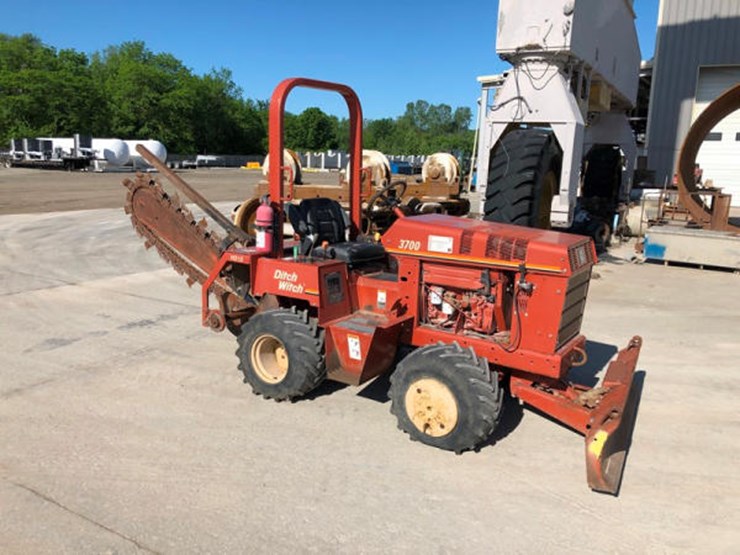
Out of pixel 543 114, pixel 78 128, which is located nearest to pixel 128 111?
pixel 78 128

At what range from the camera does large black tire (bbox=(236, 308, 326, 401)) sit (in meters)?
4.22

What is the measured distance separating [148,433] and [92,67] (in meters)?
79.0

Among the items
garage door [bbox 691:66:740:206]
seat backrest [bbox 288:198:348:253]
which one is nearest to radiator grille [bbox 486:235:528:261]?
seat backrest [bbox 288:198:348:253]

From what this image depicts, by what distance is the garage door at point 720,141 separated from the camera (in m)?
19.8

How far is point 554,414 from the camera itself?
12.6 ft

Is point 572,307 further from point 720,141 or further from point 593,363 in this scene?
point 720,141

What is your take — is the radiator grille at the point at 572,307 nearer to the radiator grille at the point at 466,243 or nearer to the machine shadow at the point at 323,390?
the radiator grille at the point at 466,243

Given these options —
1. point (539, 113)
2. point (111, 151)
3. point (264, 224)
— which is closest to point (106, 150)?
point (111, 151)

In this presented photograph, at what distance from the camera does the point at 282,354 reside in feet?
14.6

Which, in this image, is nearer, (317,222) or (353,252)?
(353,252)

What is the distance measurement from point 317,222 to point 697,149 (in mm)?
10352

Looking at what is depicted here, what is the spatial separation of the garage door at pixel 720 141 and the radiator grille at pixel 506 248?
63.7 ft

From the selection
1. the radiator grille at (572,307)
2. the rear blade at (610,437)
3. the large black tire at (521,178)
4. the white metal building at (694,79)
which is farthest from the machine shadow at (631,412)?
the white metal building at (694,79)

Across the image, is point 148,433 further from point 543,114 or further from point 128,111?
point 128,111
